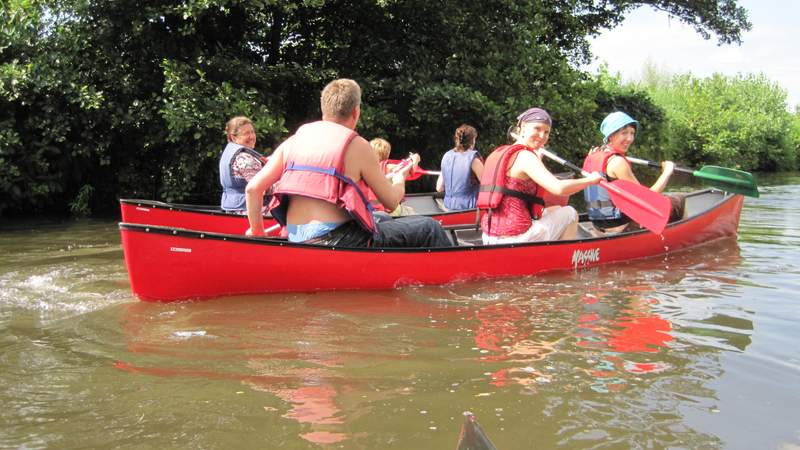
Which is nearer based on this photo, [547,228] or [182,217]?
[547,228]

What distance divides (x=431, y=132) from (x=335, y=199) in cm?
803

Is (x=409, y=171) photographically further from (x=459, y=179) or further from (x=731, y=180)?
(x=731, y=180)

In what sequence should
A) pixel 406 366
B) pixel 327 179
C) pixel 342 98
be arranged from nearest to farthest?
pixel 406 366
pixel 342 98
pixel 327 179

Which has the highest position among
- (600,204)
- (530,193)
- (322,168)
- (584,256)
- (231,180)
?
(322,168)

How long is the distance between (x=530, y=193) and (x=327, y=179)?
2.10 m

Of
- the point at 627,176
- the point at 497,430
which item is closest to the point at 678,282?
the point at 627,176

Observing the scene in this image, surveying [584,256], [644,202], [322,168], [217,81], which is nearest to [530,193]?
[584,256]

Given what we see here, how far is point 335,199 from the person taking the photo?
459 cm

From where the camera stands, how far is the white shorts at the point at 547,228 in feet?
19.9

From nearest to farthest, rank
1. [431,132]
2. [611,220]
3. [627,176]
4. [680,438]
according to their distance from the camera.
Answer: [680,438] < [627,176] < [611,220] < [431,132]

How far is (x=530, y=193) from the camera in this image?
5895 millimetres

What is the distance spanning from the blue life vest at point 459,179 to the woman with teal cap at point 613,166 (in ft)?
5.21

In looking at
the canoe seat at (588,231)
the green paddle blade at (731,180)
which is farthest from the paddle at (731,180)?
the canoe seat at (588,231)

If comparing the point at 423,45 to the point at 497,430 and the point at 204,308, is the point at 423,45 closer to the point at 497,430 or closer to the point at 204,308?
the point at 204,308
